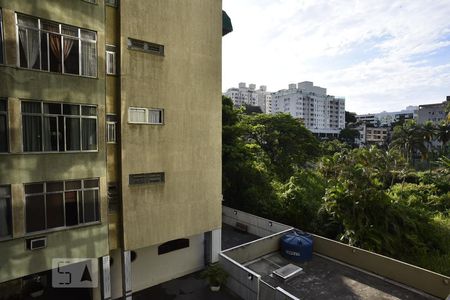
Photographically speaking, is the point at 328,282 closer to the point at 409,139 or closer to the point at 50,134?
the point at 50,134

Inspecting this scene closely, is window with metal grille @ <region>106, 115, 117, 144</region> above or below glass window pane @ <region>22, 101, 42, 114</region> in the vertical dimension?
below

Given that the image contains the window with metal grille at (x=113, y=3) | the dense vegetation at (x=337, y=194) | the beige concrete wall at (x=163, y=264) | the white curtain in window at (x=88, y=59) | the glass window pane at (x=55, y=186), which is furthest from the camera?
the dense vegetation at (x=337, y=194)

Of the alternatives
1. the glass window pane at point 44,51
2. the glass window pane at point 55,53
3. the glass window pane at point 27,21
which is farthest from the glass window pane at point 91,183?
the glass window pane at point 27,21

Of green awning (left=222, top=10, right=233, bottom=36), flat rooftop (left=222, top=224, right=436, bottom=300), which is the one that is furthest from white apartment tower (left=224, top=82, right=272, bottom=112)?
flat rooftop (left=222, top=224, right=436, bottom=300)

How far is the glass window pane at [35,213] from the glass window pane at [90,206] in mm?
1356

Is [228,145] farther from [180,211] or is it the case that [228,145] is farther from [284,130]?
[284,130]

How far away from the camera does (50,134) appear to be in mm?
9484

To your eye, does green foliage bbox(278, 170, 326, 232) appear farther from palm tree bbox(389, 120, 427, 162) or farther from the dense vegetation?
palm tree bbox(389, 120, 427, 162)

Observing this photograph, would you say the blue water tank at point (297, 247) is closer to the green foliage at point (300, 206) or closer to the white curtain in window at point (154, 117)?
the green foliage at point (300, 206)

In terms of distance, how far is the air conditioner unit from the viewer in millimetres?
9234

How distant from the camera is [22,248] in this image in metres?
9.11

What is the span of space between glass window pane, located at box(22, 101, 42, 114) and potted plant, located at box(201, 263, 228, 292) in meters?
10.5

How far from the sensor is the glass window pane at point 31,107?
→ 9.01m

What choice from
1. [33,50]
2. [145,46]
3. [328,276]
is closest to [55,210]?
[33,50]
